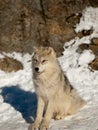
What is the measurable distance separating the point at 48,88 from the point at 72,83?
11.0ft

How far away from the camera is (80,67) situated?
41.1ft

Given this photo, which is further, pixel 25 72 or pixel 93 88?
pixel 25 72

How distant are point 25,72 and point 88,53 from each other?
212 cm

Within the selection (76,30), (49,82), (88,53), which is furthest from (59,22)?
(49,82)

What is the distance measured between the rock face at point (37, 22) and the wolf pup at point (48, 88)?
4.67 m

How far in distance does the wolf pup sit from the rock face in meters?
4.67

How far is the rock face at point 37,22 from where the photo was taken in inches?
544

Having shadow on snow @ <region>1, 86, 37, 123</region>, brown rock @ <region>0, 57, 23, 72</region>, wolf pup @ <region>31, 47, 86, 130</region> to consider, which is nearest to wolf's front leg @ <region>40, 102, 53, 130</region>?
wolf pup @ <region>31, 47, 86, 130</region>

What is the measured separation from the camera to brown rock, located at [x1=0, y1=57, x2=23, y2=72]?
513 inches

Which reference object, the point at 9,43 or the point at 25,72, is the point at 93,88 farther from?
the point at 9,43

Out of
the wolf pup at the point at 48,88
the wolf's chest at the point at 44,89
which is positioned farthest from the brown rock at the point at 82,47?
the wolf's chest at the point at 44,89

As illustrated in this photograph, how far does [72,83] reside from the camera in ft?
38.8

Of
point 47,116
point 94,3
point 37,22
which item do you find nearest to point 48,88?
point 47,116

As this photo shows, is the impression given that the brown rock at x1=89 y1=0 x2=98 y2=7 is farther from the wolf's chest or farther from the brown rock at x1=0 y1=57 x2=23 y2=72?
the wolf's chest
